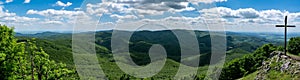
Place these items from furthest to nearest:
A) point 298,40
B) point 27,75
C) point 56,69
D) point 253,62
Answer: point 253,62, point 298,40, point 56,69, point 27,75

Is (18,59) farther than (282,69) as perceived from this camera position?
No

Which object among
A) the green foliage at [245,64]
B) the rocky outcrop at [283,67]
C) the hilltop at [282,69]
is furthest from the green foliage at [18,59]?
the green foliage at [245,64]

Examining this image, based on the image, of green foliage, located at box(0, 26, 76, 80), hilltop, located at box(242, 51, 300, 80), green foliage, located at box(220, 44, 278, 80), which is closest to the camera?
green foliage, located at box(0, 26, 76, 80)

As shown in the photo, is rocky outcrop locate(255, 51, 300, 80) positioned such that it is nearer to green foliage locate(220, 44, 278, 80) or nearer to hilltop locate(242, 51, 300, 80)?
hilltop locate(242, 51, 300, 80)

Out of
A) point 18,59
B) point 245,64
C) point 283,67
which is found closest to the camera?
point 18,59

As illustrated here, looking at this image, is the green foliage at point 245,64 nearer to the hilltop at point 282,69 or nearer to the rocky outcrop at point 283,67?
the rocky outcrop at point 283,67

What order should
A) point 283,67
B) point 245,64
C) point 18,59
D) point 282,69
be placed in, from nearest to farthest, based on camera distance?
point 18,59 < point 283,67 < point 282,69 < point 245,64

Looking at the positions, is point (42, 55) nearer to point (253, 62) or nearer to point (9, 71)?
point (9, 71)

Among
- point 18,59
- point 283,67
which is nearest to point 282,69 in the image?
point 283,67

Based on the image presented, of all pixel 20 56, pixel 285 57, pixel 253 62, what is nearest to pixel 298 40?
pixel 253 62

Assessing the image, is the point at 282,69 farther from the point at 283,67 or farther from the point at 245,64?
the point at 245,64

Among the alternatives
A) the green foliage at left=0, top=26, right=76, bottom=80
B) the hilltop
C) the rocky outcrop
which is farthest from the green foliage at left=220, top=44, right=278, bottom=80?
the green foliage at left=0, top=26, right=76, bottom=80
